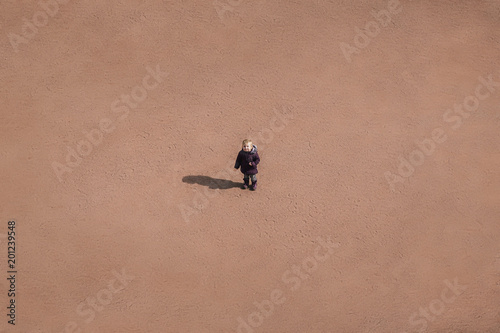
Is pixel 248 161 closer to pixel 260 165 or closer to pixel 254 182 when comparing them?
pixel 254 182

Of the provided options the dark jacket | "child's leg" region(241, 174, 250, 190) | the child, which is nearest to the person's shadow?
"child's leg" region(241, 174, 250, 190)

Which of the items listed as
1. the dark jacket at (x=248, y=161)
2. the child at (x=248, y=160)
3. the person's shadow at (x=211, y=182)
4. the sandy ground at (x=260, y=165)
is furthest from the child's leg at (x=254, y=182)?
the person's shadow at (x=211, y=182)

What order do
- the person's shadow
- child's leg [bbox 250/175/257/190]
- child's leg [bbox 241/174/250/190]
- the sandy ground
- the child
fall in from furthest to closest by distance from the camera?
1. the person's shadow
2. child's leg [bbox 241/174/250/190]
3. child's leg [bbox 250/175/257/190]
4. the child
5. the sandy ground

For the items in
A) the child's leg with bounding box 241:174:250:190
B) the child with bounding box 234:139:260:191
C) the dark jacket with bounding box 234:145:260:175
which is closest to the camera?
the child with bounding box 234:139:260:191

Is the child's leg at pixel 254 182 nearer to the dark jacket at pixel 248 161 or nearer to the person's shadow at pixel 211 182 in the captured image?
Answer: the dark jacket at pixel 248 161

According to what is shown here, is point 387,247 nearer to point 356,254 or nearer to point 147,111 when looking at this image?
point 356,254

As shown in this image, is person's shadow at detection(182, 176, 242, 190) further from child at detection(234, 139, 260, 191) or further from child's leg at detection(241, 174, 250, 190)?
child at detection(234, 139, 260, 191)

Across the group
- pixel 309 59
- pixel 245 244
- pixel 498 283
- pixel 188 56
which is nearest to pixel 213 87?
pixel 188 56
